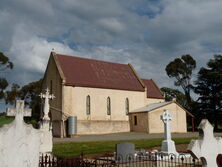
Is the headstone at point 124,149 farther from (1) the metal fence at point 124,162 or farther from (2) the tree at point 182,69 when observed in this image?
(2) the tree at point 182,69

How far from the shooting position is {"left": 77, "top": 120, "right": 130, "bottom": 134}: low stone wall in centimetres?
3609

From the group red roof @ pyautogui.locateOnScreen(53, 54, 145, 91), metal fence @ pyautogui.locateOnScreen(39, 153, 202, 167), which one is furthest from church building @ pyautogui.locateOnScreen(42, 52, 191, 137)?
metal fence @ pyautogui.locateOnScreen(39, 153, 202, 167)

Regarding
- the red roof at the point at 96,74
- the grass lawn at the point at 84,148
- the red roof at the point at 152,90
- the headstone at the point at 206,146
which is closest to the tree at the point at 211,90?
the red roof at the point at 152,90

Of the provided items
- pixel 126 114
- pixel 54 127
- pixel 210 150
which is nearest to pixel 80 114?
pixel 54 127

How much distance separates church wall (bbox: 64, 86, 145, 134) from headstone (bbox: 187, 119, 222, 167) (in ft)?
97.4

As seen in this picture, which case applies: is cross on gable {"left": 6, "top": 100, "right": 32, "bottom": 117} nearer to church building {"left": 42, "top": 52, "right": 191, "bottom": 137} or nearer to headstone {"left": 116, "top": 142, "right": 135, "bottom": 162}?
headstone {"left": 116, "top": 142, "right": 135, "bottom": 162}

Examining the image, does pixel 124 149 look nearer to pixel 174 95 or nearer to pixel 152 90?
pixel 152 90

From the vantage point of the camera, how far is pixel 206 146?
275 inches

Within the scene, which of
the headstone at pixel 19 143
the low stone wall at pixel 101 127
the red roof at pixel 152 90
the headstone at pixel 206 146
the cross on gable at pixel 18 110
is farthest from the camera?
the red roof at pixel 152 90

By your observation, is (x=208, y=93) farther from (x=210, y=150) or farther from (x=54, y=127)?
(x=210, y=150)

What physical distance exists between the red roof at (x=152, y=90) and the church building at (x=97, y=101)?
261 cm

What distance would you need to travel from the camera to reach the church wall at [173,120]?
37.9 metres

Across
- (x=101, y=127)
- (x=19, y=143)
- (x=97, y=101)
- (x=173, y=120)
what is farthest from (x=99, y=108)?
(x=19, y=143)

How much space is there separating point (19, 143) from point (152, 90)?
43.6m
